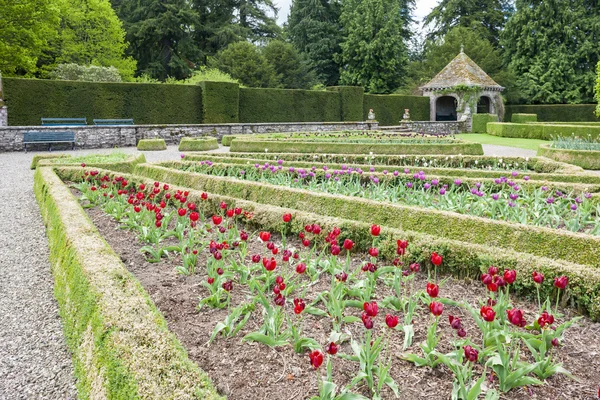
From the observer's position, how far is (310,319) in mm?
2707

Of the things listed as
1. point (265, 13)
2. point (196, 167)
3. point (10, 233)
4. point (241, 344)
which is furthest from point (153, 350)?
point (265, 13)

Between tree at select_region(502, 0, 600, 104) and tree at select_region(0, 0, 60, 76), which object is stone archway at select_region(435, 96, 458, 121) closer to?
tree at select_region(502, 0, 600, 104)

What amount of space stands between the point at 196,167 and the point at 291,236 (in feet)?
13.1

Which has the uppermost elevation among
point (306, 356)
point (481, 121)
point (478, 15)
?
point (478, 15)

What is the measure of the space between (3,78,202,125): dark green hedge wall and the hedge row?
15252 mm

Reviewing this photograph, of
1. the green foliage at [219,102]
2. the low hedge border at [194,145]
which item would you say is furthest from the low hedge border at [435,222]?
the green foliage at [219,102]

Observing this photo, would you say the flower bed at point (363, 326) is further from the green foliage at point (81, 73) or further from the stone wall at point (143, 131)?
the green foliage at point (81, 73)

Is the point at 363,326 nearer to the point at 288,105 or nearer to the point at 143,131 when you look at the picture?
the point at 143,131

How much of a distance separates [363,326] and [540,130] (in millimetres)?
22003

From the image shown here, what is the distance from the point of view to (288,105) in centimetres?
2392

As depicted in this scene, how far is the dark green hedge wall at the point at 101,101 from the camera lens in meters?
17.1

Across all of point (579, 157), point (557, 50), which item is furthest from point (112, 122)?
point (557, 50)

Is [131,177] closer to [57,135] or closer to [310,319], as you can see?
[310,319]

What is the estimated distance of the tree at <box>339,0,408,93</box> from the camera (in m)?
34.8
